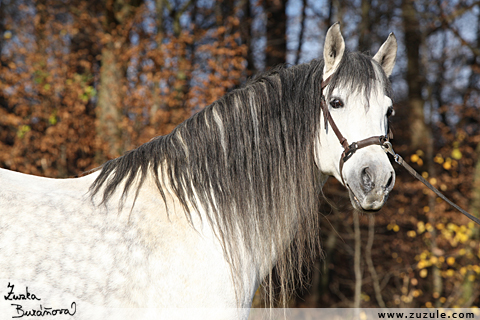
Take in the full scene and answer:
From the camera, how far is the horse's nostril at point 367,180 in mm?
1992

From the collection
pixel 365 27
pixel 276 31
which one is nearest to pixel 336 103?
pixel 365 27

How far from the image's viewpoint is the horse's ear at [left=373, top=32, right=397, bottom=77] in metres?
2.51

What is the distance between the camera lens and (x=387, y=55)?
8.43 feet

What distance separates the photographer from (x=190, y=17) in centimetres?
1020

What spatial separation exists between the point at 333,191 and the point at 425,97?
13.2 feet

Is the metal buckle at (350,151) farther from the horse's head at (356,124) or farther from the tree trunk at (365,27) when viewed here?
the tree trunk at (365,27)

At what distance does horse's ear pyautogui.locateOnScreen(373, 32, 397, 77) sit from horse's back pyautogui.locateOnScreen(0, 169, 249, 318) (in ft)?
5.27

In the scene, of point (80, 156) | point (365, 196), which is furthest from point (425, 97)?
point (365, 196)

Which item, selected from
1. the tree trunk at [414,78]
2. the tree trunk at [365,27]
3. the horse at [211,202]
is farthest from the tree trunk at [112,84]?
the tree trunk at [414,78]

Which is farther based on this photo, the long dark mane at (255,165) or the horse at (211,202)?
the long dark mane at (255,165)

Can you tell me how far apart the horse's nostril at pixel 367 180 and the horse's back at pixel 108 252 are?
0.85 metres
